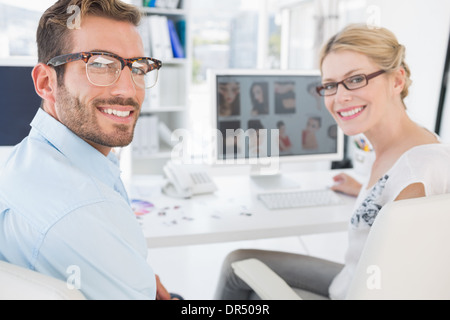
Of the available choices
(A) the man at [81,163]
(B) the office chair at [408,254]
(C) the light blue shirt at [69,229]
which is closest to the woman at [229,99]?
(A) the man at [81,163]

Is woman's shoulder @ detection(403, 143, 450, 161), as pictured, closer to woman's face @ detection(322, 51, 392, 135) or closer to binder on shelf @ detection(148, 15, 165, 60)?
woman's face @ detection(322, 51, 392, 135)

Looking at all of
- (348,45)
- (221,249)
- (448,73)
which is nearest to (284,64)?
(448,73)

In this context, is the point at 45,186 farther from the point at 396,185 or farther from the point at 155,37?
the point at 155,37

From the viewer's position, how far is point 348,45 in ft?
4.01

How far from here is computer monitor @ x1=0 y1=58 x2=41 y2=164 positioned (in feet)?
5.41

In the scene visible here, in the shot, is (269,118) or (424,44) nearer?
(269,118)

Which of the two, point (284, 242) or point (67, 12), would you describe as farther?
point (284, 242)

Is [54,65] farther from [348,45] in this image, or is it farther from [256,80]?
[256,80]

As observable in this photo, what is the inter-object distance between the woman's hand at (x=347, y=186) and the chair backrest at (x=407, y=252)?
3.22ft

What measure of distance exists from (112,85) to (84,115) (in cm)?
10

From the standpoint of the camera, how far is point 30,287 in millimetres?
531

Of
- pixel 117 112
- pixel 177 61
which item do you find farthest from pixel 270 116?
pixel 177 61

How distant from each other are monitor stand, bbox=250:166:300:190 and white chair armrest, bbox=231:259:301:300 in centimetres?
69

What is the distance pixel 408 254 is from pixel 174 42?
264 cm
